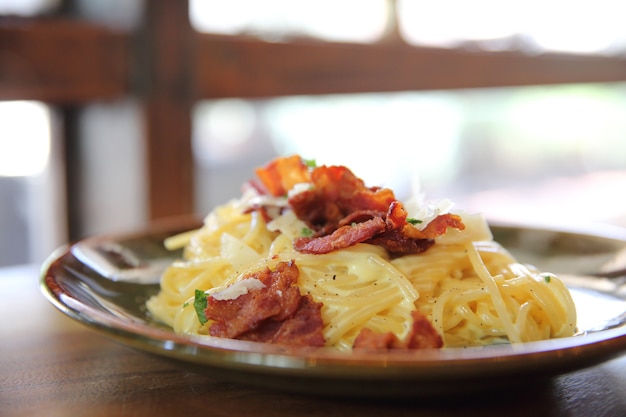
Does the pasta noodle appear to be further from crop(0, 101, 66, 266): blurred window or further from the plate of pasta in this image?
crop(0, 101, 66, 266): blurred window

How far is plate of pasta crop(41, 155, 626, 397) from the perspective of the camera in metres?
1.03

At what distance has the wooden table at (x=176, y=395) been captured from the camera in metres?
1.23

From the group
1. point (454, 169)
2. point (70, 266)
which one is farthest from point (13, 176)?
point (454, 169)

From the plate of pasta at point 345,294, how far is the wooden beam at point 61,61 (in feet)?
5.38

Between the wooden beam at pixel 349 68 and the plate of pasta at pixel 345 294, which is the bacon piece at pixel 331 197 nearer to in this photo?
the plate of pasta at pixel 345 294

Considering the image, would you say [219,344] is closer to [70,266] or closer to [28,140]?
[70,266]

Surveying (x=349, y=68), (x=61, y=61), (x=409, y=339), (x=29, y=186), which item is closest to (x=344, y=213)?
(x=409, y=339)

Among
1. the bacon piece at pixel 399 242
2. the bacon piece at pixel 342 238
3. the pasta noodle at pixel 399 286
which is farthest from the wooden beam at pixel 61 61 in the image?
the bacon piece at pixel 399 242

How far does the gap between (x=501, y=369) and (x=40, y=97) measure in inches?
118

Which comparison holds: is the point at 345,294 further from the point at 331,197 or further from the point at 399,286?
the point at 331,197

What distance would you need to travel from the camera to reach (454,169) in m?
6.77

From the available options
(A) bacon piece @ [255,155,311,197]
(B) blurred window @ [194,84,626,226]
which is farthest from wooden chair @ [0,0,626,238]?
(A) bacon piece @ [255,155,311,197]

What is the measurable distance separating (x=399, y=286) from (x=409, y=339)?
0.31m

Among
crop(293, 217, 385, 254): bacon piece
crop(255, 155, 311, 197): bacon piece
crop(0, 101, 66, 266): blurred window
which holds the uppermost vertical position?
crop(255, 155, 311, 197): bacon piece
